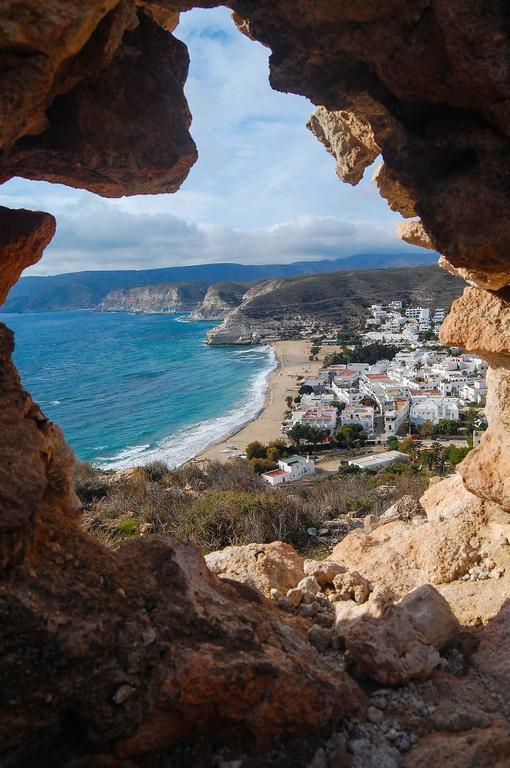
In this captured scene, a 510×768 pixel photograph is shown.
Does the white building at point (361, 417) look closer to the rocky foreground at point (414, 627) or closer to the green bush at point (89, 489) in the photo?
the green bush at point (89, 489)

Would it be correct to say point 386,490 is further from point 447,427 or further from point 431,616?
point 447,427

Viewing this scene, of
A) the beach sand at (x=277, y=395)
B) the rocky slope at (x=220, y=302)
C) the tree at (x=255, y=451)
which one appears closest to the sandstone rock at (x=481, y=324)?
the beach sand at (x=277, y=395)

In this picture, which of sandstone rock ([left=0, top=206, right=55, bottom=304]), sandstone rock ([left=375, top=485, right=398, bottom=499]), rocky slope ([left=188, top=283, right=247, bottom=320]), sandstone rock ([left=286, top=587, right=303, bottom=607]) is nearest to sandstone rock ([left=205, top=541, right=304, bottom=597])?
sandstone rock ([left=286, top=587, right=303, bottom=607])

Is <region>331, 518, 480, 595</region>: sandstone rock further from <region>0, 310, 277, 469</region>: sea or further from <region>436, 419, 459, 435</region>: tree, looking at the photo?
<region>436, 419, 459, 435</region>: tree

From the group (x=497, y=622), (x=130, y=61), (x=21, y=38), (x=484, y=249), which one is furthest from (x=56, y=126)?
(x=497, y=622)

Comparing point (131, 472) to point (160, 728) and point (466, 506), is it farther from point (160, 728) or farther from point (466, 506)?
point (160, 728)

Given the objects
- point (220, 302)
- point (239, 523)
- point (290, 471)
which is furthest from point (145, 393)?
point (220, 302)
